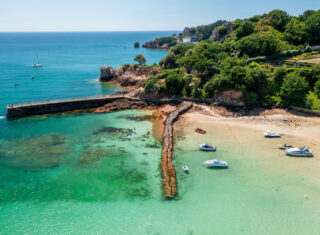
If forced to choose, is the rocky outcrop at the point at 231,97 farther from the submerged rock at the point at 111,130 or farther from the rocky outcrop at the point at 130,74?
the rocky outcrop at the point at 130,74

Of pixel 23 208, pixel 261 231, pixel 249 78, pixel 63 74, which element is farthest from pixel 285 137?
pixel 63 74

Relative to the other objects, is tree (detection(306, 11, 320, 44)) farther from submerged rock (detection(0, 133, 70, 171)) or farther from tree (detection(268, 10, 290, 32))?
submerged rock (detection(0, 133, 70, 171))

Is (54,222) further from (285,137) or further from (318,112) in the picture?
(318,112)

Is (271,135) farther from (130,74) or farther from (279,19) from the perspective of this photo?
(279,19)

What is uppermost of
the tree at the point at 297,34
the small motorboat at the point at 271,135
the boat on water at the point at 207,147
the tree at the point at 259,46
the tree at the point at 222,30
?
the tree at the point at 222,30

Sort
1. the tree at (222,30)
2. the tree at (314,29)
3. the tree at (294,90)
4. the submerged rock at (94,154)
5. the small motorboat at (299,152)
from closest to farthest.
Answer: the submerged rock at (94,154)
the small motorboat at (299,152)
the tree at (294,90)
the tree at (314,29)
the tree at (222,30)

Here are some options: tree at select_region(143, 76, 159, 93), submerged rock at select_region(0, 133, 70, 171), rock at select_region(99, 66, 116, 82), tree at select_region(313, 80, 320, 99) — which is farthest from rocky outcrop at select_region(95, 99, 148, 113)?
tree at select_region(313, 80, 320, 99)

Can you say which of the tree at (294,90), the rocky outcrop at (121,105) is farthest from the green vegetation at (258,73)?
the rocky outcrop at (121,105)

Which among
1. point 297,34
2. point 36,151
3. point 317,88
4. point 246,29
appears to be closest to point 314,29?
point 297,34
